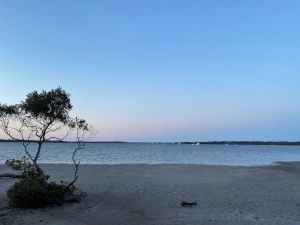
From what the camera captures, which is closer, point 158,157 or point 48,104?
point 48,104

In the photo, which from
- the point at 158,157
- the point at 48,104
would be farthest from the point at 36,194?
the point at 158,157

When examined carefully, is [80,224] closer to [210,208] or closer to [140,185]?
[210,208]

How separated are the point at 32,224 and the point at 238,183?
13793 millimetres

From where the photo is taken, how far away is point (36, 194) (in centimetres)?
1498

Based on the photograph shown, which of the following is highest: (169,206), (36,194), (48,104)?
(48,104)

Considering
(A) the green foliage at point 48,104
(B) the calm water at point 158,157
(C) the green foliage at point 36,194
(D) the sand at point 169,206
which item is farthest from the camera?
(B) the calm water at point 158,157

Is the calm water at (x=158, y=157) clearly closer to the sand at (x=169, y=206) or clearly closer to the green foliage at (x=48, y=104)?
the sand at (x=169, y=206)

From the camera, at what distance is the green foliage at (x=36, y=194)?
49.0 ft

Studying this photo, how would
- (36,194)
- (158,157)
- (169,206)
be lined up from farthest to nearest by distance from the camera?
(158,157) → (169,206) → (36,194)

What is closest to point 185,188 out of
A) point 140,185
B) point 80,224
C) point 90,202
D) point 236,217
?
point 140,185

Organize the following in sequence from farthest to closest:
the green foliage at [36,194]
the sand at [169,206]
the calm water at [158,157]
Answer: the calm water at [158,157] < the green foliage at [36,194] < the sand at [169,206]

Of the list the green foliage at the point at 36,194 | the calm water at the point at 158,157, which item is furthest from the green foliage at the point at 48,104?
the calm water at the point at 158,157

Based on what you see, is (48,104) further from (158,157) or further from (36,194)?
(158,157)

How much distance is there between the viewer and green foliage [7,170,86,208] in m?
14.9
